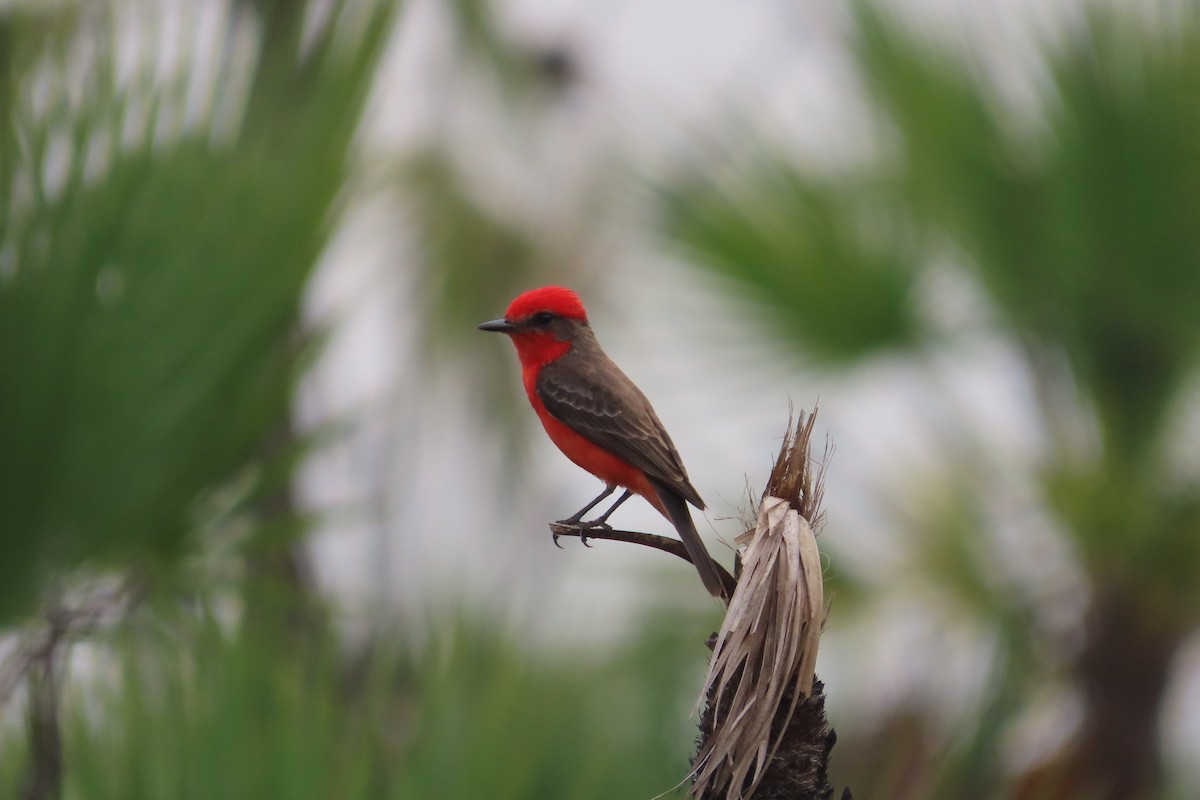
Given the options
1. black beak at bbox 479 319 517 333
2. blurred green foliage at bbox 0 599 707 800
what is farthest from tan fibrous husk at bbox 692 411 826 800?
black beak at bbox 479 319 517 333

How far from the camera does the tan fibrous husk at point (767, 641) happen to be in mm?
2240

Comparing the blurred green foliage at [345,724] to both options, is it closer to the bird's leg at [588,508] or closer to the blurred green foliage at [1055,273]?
the bird's leg at [588,508]

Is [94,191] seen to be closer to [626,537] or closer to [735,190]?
[626,537]

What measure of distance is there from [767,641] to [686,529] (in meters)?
1.55

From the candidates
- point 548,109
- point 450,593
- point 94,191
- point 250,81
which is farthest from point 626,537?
point 548,109

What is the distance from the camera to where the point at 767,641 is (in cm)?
231

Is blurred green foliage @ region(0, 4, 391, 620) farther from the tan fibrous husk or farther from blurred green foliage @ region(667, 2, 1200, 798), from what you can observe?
blurred green foliage @ region(667, 2, 1200, 798)

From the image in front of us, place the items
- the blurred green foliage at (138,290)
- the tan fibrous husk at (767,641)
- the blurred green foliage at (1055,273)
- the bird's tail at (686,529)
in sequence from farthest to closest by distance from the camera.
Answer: the blurred green foliage at (1055,273), the blurred green foliage at (138,290), the bird's tail at (686,529), the tan fibrous husk at (767,641)

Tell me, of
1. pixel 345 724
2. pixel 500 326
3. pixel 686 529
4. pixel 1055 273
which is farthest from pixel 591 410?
pixel 1055 273

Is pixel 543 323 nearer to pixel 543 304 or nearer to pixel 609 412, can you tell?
pixel 543 304

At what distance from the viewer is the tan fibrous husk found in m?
2.24

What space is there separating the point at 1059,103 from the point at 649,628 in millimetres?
Result: 2843

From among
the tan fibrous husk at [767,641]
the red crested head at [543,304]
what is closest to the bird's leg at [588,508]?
the red crested head at [543,304]

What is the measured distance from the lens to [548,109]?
28.1 feet
